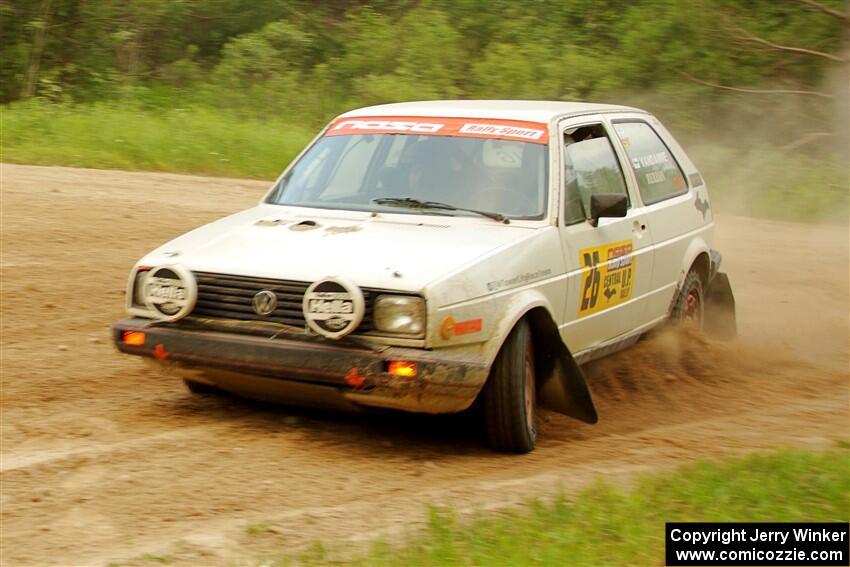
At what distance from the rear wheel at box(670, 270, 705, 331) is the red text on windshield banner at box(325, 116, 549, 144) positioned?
5.91 ft

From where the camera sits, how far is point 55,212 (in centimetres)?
1021

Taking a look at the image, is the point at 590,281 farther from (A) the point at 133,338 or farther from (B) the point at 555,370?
(A) the point at 133,338

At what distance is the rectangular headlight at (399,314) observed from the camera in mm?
5043

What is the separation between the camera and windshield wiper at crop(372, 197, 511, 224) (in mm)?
5949

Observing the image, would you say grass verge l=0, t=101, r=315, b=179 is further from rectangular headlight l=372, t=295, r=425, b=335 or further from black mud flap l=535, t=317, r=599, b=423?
rectangular headlight l=372, t=295, r=425, b=335

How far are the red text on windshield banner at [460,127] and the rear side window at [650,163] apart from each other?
3.16 feet

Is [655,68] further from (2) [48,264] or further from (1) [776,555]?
(1) [776,555]

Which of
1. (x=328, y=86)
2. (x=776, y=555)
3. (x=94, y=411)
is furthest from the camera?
(x=328, y=86)

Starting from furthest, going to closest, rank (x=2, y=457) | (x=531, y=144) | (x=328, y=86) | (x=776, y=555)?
(x=328, y=86) → (x=531, y=144) → (x=2, y=457) → (x=776, y=555)

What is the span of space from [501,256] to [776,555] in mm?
1945

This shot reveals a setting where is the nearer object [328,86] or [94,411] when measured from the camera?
[94,411]

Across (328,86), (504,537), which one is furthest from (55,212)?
(328,86)

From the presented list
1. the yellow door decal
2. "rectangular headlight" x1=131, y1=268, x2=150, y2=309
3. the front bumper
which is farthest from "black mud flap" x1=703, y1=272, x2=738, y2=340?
"rectangular headlight" x1=131, y1=268, x2=150, y2=309

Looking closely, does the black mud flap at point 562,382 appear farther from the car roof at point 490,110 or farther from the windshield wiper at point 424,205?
the car roof at point 490,110
